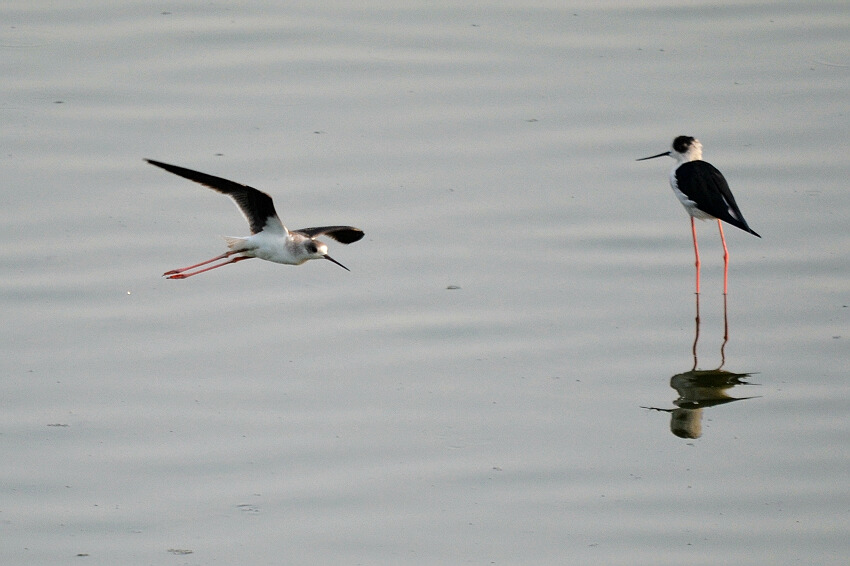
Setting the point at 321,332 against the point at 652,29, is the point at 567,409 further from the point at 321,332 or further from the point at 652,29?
the point at 652,29

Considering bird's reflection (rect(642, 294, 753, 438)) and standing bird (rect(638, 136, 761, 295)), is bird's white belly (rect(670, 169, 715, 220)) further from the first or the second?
bird's reflection (rect(642, 294, 753, 438))

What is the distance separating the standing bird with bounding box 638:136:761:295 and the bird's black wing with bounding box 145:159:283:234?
2.93 meters

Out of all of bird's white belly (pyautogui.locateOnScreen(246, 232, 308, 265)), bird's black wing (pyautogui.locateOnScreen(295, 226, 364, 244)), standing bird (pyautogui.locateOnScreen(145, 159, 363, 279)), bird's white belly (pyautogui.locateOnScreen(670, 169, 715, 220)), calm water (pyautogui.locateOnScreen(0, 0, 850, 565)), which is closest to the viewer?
calm water (pyautogui.locateOnScreen(0, 0, 850, 565))

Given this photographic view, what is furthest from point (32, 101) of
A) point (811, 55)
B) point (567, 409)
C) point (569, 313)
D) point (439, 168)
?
point (811, 55)

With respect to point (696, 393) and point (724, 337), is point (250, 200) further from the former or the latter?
point (724, 337)

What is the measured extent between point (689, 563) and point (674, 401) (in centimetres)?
155

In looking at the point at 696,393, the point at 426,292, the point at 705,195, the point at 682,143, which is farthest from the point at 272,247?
the point at 682,143

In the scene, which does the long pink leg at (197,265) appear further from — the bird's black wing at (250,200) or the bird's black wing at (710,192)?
the bird's black wing at (710,192)

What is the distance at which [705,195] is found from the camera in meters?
9.41

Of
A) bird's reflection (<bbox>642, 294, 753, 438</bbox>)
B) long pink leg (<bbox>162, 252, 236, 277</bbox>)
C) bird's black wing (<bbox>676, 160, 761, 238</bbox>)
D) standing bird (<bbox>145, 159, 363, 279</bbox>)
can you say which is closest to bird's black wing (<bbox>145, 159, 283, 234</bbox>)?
standing bird (<bbox>145, 159, 363, 279</bbox>)

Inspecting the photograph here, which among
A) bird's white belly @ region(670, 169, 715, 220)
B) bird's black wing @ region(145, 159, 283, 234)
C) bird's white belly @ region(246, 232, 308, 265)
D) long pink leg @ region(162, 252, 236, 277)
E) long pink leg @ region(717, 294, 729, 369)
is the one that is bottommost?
long pink leg @ region(717, 294, 729, 369)

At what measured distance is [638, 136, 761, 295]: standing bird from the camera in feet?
30.6

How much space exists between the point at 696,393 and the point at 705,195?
2.03 meters

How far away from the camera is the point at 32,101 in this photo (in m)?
11.0
